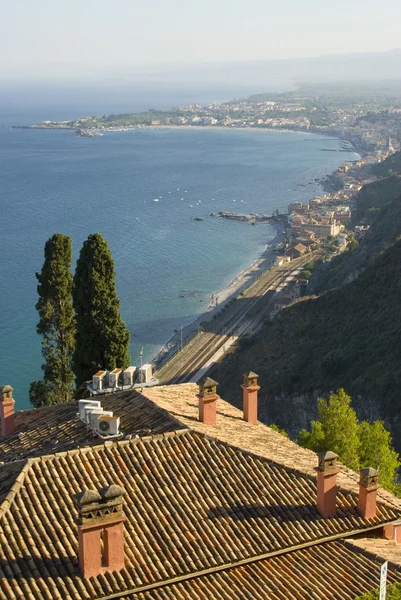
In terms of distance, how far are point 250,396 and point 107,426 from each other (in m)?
3.26

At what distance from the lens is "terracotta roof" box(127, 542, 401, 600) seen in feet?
33.6

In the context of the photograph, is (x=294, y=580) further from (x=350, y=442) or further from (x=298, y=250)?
(x=298, y=250)

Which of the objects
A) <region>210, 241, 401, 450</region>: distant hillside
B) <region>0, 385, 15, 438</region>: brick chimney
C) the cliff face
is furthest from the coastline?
<region>0, 385, 15, 438</region>: brick chimney

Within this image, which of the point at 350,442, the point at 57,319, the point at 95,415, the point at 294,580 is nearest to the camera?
the point at 294,580

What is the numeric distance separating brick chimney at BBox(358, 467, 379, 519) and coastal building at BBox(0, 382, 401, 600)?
0.06 ft

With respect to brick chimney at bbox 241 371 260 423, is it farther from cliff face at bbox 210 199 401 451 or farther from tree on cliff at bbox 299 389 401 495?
cliff face at bbox 210 199 401 451

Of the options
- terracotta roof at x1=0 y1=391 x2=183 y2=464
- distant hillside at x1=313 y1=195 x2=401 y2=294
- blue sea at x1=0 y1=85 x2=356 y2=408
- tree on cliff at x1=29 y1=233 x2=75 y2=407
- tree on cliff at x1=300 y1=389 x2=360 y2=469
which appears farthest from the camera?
blue sea at x1=0 y1=85 x2=356 y2=408

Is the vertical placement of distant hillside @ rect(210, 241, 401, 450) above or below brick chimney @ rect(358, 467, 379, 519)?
below

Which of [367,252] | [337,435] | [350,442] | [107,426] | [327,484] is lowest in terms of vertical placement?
[367,252]

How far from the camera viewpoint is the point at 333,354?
124ft

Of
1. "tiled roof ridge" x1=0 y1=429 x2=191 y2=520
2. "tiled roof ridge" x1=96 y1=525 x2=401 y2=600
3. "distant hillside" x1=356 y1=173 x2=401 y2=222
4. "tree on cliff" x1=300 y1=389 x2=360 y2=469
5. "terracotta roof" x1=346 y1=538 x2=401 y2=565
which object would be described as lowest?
"distant hillside" x1=356 y1=173 x2=401 y2=222

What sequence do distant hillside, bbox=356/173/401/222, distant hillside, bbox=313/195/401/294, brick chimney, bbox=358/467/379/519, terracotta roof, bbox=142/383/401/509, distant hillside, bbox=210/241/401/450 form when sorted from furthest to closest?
distant hillside, bbox=356/173/401/222
distant hillside, bbox=313/195/401/294
distant hillside, bbox=210/241/401/450
terracotta roof, bbox=142/383/401/509
brick chimney, bbox=358/467/379/519

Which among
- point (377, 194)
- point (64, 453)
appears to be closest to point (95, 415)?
point (64, 453)

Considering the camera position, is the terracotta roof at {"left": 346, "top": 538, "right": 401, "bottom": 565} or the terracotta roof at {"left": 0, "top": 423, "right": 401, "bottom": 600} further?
the terracotta roof at {"left": 346, "top": 538, "right": 401, "bottom": 565}
